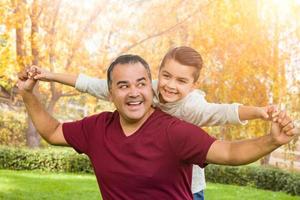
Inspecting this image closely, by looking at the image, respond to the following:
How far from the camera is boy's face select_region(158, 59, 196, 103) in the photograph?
2.41 m

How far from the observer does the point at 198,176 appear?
262 centimetres

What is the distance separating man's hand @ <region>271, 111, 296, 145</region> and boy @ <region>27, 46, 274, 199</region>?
0.61 meters

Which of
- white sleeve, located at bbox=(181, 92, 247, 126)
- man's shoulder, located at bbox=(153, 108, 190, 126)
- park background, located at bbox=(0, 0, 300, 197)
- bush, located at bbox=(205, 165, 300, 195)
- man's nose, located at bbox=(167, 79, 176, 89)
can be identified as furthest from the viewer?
park background, located at bbox=(0, 0, 300, 197)

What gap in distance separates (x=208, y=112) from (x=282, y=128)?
70cm

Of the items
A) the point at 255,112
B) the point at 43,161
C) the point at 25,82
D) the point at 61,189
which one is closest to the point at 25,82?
the point at 25,82

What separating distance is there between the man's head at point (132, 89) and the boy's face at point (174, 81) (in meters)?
0.50

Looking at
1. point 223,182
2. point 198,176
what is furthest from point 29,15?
point 198,176

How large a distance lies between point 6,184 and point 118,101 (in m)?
7.65

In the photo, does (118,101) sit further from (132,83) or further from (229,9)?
(229,9)

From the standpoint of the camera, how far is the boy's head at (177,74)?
242cm

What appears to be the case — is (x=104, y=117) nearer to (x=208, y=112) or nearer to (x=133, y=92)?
(x=133, y=92)

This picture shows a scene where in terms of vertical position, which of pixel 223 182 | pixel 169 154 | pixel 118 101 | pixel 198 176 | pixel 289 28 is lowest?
pixel 223 182

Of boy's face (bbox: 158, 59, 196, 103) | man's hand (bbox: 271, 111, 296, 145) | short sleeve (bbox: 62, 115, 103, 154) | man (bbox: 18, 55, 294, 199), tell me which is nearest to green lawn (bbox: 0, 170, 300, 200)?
boy's face (bbox: 158, 59, 196, 103)

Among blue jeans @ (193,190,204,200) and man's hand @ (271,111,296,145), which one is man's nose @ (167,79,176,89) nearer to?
blue jeans @ (193,190,204,200)
